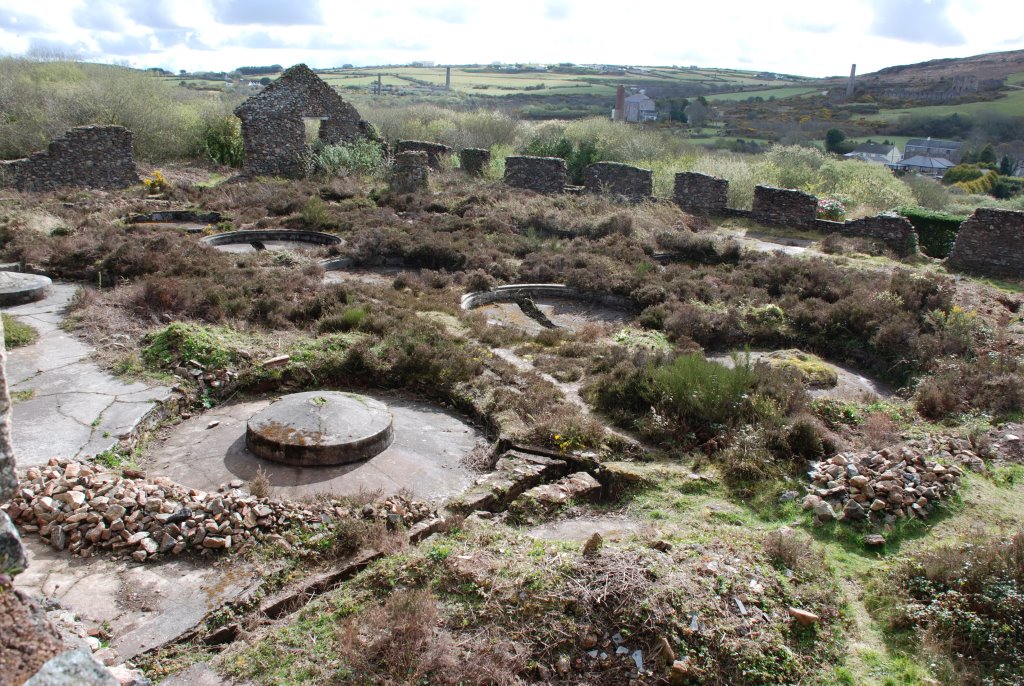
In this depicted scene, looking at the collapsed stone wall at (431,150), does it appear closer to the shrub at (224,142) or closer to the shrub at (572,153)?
the shrub at (572,153)

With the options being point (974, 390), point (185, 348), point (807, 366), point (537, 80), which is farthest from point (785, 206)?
point (537, 80)

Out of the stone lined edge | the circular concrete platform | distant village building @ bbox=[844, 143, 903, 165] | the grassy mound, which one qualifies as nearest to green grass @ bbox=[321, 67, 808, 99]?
distant village building @ bbox=[844, 143, 903, 165]

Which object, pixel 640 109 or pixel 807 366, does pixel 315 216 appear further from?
pixel 640 109

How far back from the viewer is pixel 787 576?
16.2ft

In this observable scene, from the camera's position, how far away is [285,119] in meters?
23.4

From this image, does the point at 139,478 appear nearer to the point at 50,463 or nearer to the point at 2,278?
the point at 50,463

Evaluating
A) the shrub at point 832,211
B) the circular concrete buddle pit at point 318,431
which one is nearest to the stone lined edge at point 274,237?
the circular concrete buddle pit at point 318,431

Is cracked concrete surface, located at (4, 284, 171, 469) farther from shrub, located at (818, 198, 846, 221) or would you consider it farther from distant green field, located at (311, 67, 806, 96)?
distant green field, located at (311, 67, 806, 96)

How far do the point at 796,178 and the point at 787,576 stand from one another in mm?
20467

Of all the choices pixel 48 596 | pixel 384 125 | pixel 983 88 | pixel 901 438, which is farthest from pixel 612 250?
pixel 983 88

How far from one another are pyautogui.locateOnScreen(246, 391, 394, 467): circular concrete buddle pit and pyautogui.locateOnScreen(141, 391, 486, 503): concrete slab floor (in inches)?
3.7

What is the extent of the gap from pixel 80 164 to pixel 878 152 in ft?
166

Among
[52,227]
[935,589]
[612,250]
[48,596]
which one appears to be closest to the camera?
[48,596]

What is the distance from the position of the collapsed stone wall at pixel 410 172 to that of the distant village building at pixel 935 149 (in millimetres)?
44371
